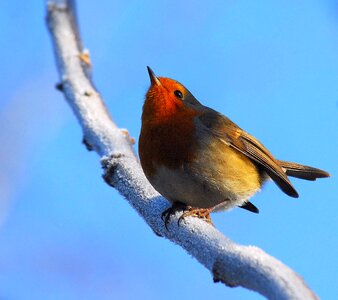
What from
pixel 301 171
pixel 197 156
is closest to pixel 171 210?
pixel 197 156

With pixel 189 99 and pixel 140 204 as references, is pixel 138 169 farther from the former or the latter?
pixel 189 99

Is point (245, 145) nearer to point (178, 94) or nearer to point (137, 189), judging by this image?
point (178, 94)

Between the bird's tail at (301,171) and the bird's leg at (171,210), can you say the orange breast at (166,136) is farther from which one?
the bird's tail at (301,171)

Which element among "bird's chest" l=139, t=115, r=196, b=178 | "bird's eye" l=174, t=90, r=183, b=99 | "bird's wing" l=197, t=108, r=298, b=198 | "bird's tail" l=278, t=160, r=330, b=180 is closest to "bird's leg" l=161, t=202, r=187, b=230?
"bird's chest" l=139, t=115, r=196, b=178

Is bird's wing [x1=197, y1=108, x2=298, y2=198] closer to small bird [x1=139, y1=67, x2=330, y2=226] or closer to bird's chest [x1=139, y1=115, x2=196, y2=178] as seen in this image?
small bird [x1=139, y1=67, x2=330, y2=226]

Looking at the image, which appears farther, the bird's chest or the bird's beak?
the bird's beak

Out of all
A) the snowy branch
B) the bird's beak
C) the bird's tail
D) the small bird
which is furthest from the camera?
the bird's tail

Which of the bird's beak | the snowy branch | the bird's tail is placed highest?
the bird's tail

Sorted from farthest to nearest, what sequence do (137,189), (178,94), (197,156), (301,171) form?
(301,171) → (178,94) → (197,156) → (137,189)
